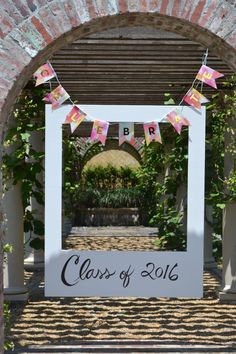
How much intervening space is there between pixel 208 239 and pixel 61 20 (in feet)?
21.4

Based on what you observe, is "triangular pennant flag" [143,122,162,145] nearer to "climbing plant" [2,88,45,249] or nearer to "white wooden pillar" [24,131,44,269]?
"climbing plant" [2,88,45,249]

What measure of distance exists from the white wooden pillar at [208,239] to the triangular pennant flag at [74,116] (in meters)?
5.06

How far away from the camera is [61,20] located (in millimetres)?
3477

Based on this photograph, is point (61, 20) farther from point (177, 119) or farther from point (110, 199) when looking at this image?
point (110, 199)

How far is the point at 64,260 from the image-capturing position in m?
4.74

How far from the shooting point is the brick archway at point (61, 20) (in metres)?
3.47

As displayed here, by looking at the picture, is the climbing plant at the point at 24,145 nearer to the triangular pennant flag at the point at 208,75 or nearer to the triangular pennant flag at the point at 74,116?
the triangular pennant flag at the point at 74,116

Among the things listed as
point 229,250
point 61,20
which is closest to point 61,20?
point 61,20

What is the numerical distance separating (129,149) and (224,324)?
53.5ft

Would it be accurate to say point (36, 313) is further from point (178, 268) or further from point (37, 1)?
point (37, 1)

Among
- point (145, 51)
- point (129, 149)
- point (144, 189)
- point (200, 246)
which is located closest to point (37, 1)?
point (145, 51)

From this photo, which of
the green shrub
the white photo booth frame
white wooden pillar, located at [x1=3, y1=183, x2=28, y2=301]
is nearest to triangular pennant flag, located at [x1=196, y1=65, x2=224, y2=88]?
the white photo booth frame

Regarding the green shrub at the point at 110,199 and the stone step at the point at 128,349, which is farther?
the green shrub at the point at 110,199

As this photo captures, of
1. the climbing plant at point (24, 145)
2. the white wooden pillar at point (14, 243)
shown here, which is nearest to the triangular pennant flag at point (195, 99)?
the climbing plant at point (24, 145)
